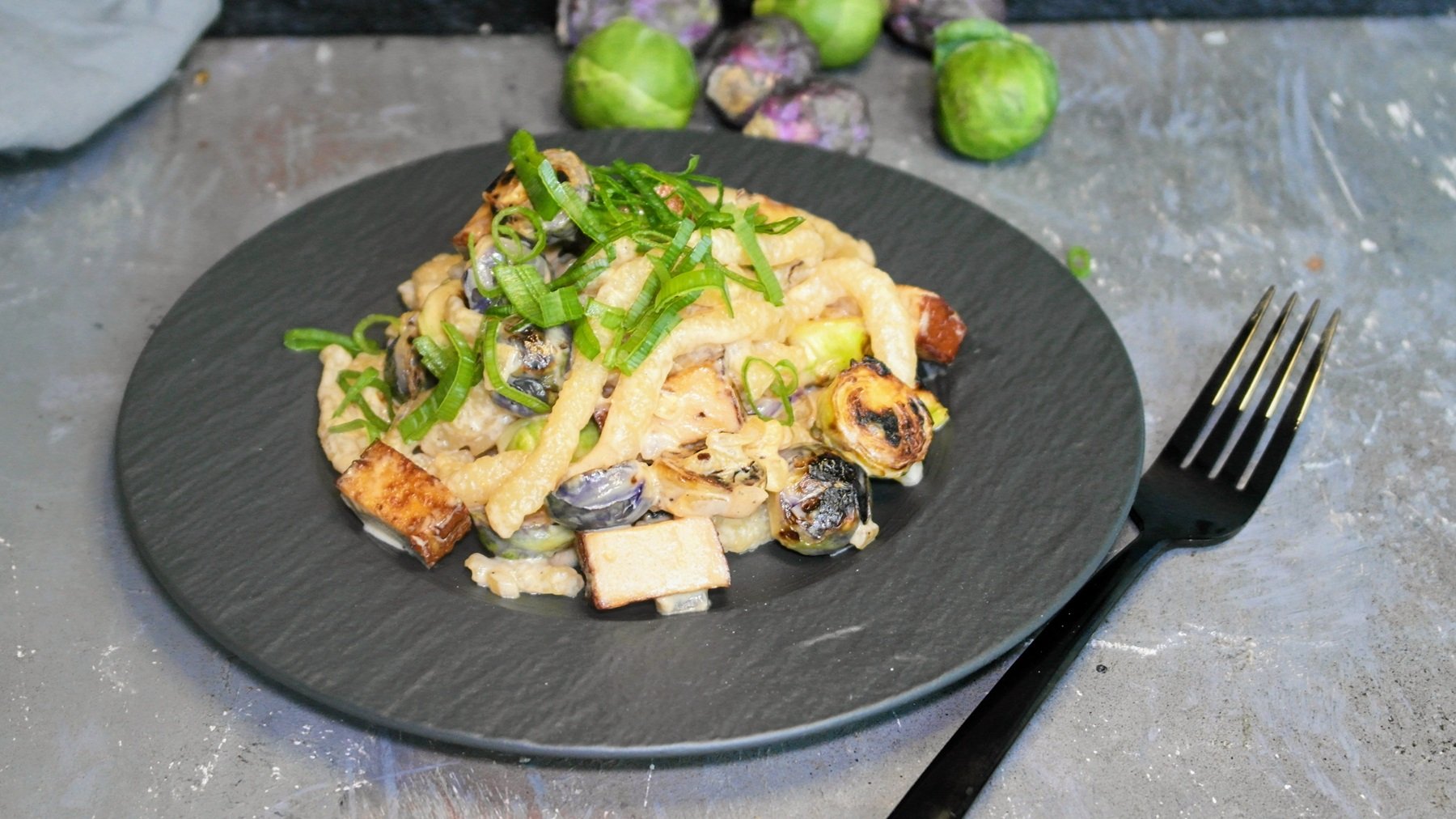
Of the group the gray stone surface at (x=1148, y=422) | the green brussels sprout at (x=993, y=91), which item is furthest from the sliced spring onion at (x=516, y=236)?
the green brussels sprout at (x=993, y=91)

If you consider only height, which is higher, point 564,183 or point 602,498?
point 564,183

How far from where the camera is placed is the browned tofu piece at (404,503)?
2.55m

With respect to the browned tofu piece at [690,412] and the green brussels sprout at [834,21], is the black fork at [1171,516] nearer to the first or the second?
the browned tofu piece at [690,412]

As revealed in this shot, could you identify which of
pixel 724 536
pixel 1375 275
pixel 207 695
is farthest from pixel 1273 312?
pixel 207 695

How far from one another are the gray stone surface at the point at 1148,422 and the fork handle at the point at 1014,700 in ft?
0.59

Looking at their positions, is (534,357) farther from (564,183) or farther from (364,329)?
(364,329)

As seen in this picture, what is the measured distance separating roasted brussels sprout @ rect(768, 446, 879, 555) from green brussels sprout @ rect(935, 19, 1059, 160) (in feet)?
6.03

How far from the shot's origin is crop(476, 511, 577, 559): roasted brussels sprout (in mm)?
2619

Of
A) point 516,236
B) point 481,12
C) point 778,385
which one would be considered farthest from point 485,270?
point 481,12

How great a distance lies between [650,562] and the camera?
2.50 meters

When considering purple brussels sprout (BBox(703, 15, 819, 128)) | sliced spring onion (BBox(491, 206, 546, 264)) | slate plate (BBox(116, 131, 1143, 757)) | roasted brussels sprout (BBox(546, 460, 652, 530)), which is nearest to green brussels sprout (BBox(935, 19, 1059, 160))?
purple brussels sprout (BBox(703, 15, 819, 128))

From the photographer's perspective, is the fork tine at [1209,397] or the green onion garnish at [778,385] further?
the fork tine at [1209,397]

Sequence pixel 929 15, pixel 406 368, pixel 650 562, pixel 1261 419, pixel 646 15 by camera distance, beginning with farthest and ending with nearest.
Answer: pixel 929 15
pixel 646 15
pixel 1261 419
pixel 406 368
pixel 650 562

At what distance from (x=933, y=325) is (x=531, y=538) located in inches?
42.0
